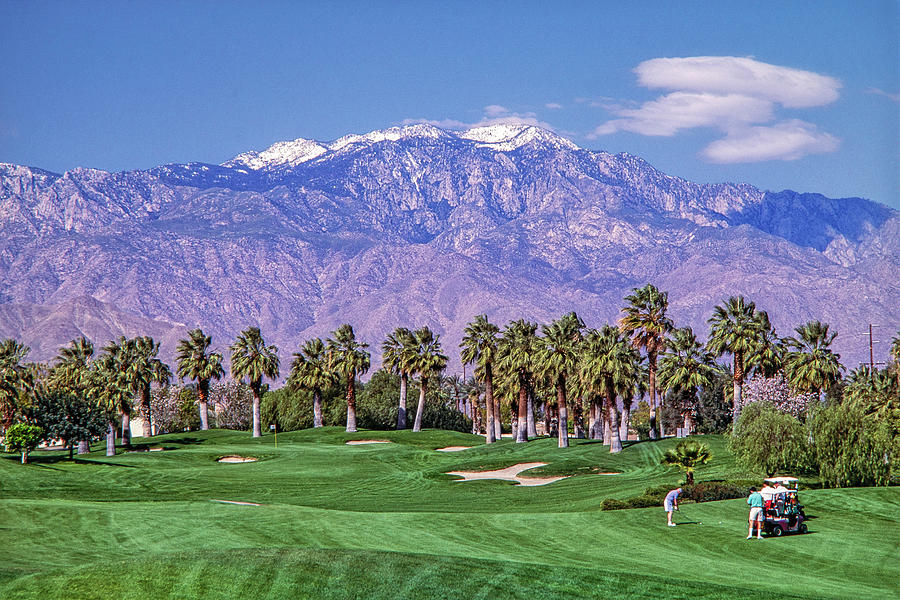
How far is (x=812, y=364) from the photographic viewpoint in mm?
103188

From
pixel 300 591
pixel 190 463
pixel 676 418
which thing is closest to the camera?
pixel 300 591

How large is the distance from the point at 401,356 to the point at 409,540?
91640 millimetres

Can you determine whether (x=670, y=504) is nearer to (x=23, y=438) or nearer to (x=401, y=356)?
(x=23, y=438)

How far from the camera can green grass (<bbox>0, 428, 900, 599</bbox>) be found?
2808cm

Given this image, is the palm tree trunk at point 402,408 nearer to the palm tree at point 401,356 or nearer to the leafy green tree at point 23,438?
the palm tree at point 401,356

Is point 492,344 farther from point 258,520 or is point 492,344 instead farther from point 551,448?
point 258,520

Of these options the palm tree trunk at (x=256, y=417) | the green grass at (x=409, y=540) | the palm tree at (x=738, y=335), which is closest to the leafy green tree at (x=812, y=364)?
the palm tree at (x=738, y=335)

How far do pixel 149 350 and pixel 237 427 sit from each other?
150 ft

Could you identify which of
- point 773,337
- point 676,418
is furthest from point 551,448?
point 676,418

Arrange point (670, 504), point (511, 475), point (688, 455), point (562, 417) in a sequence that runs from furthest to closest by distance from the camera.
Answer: point (562, 417)
point (511, 475)
point (688, 455)
point (670, 504)

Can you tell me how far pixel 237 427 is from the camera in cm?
16438

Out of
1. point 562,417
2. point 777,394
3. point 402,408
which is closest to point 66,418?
point 562,417

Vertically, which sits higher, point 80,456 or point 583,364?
point 583,364

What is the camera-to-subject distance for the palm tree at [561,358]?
97.2 m
